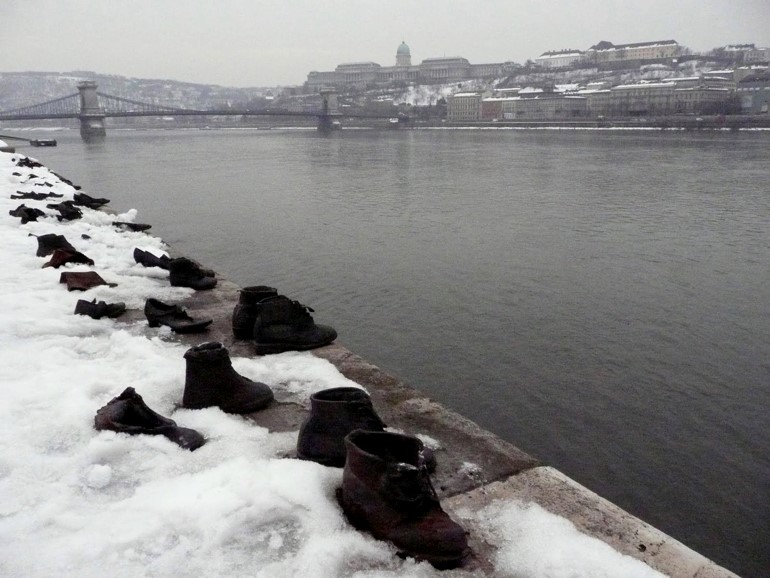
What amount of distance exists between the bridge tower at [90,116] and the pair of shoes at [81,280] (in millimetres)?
76848

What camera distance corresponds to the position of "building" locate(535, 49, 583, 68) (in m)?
167

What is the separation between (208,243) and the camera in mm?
11992

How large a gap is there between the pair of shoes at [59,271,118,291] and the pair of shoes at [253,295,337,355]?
1853mm

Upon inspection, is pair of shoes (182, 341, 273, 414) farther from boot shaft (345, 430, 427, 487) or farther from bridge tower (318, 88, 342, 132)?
bridge tower (318, 88, 342, 132)

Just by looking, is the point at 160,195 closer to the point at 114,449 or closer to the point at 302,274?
the point at 302,274

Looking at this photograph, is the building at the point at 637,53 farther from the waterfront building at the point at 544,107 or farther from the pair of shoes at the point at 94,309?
the pair of shoes at the point at 94,309

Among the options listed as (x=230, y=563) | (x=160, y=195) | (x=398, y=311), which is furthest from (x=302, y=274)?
(x=160, y=195)

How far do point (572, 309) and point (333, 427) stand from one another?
17.8ft

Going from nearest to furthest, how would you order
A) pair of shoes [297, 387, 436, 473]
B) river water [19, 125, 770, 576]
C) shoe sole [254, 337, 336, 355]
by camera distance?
pair of shoes [297, 387, 436, 473] < shoe sole [254, 337, 336, 355] < river water [19, 125, 770, 576]

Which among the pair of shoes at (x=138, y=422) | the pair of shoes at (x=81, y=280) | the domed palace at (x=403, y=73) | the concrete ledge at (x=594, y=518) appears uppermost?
the domed palace at (x=403, y=73)

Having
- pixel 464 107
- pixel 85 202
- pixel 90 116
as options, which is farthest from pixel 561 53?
pixel 85 202

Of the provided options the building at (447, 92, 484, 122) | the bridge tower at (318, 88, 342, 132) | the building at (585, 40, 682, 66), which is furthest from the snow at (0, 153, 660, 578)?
the building at (585, 40, 682, 66)

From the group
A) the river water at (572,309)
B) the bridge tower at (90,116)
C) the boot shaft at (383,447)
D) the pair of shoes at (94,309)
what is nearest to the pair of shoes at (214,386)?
the boot shaft at (383,447)

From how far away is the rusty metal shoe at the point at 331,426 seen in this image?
2.64 metres
